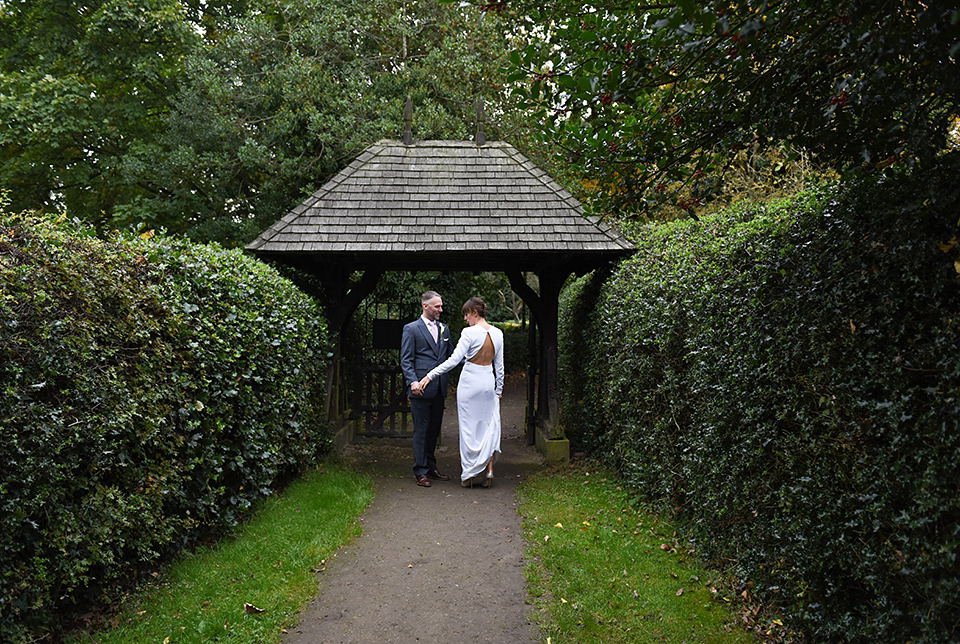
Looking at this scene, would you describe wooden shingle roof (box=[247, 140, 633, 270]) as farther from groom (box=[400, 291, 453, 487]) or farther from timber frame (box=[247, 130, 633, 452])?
groom (box=[400, 291, 453, 487])

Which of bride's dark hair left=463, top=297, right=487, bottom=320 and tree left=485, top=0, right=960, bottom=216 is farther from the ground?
tree left=485, top=0, right=960, bottom=216

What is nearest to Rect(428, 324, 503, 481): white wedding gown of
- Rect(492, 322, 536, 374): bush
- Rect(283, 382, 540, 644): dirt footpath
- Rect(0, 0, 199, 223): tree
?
Rect(283, 382, 540, 644): dirt footpath

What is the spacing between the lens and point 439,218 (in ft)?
31.4

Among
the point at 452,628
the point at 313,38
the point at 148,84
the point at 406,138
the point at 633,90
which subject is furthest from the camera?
the point at 148,84

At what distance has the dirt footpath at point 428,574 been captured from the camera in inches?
168

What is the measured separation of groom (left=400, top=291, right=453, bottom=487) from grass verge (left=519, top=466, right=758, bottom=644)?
1749mm

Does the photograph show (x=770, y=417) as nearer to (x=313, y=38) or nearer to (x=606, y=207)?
(x=606, y=207)

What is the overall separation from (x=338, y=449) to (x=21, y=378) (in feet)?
23.6

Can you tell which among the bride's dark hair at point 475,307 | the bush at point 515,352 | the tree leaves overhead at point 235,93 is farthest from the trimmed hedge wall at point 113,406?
the bush at point 515,352

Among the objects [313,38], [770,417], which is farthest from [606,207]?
[313,38]

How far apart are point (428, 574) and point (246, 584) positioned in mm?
1349

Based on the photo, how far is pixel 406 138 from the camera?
35.9ft

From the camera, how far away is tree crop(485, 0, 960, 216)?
253cm

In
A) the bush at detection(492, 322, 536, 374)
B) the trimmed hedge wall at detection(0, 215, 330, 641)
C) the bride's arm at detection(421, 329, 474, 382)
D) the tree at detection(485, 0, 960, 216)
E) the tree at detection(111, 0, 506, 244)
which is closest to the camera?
the tree at detection(485, 0, 960, 216)
